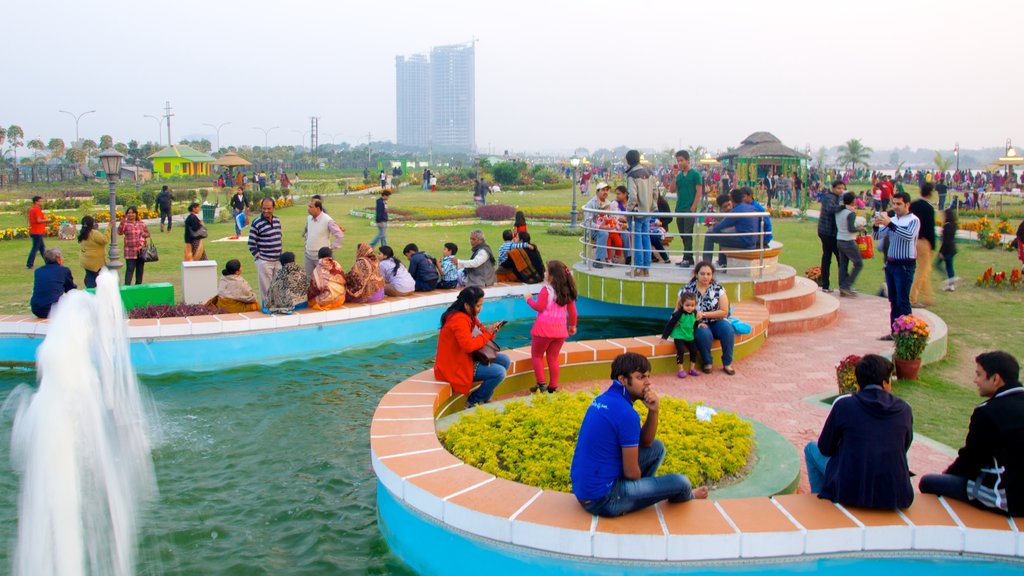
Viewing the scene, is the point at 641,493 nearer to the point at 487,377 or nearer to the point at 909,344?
the point at 487,377

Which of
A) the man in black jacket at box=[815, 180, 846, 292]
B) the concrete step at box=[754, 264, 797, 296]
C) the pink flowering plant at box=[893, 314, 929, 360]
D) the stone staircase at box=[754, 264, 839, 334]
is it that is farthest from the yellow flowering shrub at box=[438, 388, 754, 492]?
the man in black jacket at box=[815, 180, 846, 292]

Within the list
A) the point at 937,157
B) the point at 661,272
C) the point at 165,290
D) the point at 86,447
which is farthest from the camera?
the point at 937,157

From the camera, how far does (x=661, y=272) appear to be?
39.8ft

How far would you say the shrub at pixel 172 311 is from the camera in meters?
10.4

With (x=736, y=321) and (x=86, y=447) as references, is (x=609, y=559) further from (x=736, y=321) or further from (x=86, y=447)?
(x=736, y=321)

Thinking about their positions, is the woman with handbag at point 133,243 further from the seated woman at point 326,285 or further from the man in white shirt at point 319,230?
the seated woman at point 326,285

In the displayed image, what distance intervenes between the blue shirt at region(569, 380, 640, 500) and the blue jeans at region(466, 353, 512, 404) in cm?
287

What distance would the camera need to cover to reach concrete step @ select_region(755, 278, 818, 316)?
434 inches

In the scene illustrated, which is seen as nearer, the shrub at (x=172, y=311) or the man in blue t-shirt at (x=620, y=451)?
the man in blue t-shirt at (x=620, y=451)

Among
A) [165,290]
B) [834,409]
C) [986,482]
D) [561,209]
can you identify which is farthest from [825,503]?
[561,209]

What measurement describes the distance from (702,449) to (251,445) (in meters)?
3.90

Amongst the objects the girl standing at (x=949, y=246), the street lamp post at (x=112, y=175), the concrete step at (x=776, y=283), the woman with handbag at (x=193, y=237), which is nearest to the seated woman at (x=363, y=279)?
the woman with handbag at (x=193, y=237)

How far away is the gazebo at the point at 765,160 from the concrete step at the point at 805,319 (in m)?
25.0

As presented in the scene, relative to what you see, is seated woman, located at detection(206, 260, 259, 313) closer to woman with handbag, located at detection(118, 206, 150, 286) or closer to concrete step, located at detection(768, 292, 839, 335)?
woman with handbag, located at detection(118, 206, 150, 286)
